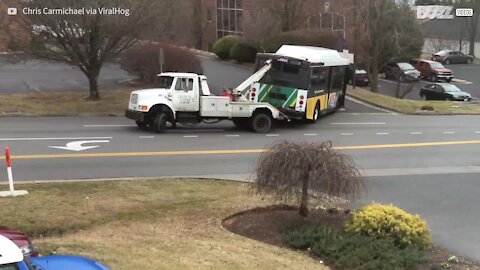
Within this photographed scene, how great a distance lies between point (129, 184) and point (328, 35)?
3046cm

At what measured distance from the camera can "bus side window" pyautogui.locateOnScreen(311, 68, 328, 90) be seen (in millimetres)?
24953

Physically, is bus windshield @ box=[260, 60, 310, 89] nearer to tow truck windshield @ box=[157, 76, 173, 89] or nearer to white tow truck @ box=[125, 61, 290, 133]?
white tow truck @ box=[125, 61, 290, 133]

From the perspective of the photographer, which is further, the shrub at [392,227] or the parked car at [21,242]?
the shrub at [392,227]

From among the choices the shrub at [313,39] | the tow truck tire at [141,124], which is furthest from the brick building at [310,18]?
the tow truck tire at [141,124]

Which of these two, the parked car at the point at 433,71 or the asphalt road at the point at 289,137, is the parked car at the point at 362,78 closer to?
the parked car at the point at 433,71

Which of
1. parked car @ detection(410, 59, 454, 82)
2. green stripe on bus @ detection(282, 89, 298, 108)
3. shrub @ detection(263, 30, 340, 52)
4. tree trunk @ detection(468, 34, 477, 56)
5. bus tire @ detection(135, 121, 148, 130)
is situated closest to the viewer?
bus tire @ detection(135, 121, 148, 130)

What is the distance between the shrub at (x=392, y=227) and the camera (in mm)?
10047

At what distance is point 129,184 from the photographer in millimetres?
13320

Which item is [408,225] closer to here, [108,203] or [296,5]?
[108,203]

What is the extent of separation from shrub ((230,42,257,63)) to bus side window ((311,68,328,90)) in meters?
24.2

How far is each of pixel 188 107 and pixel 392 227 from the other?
13.0 meters

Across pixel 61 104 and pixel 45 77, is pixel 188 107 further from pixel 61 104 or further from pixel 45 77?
pixel 45 77

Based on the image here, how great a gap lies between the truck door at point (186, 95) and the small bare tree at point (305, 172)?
38.3 ft

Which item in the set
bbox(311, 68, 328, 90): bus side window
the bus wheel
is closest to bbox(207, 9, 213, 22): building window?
bbox(311, 68, 328, 90): bus side window
